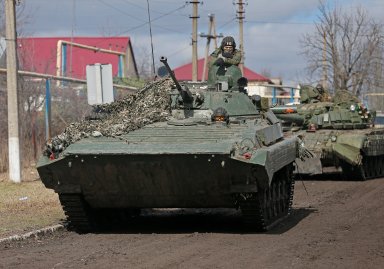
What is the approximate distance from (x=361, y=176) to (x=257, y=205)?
10312 mm

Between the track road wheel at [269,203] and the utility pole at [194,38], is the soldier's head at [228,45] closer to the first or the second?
the track road wheel at [269,203]

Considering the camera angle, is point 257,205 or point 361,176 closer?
point 257,205

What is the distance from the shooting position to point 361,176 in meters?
19.9

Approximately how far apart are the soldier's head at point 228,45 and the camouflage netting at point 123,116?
39.0 inches

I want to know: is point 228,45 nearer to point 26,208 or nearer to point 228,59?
point 228,59

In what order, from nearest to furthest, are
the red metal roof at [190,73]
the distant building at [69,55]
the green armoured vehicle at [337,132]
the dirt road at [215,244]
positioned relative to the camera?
the dirt road at [215,244], the green armoured vehicle at [337,132], the distant building at [69,55], the red metal roof at [190,73]

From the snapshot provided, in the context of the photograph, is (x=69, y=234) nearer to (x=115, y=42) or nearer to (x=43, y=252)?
(x=43, y=252)

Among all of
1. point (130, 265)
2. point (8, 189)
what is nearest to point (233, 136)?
point (130, 265)

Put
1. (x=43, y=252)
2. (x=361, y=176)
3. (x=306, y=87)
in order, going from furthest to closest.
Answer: (x=306, y=87) → (x=361, y=176) → (x=43, y=252)

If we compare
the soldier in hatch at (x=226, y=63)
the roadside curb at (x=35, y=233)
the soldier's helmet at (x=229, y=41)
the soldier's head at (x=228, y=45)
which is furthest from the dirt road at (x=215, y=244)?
the soldier's helmet at (x=229, y=41)

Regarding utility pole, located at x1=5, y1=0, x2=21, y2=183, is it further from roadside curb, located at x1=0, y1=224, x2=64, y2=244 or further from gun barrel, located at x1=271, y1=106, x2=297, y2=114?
gun barrel, located at x1=271, y1=106, x2=297, y2=114

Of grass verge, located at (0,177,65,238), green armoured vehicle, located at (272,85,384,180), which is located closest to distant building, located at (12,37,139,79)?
green armoured vehicle, located at (272,85,384,180)

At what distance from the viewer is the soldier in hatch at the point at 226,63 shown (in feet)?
41.5

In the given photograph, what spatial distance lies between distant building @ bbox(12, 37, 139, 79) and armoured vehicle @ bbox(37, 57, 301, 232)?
563 inches
